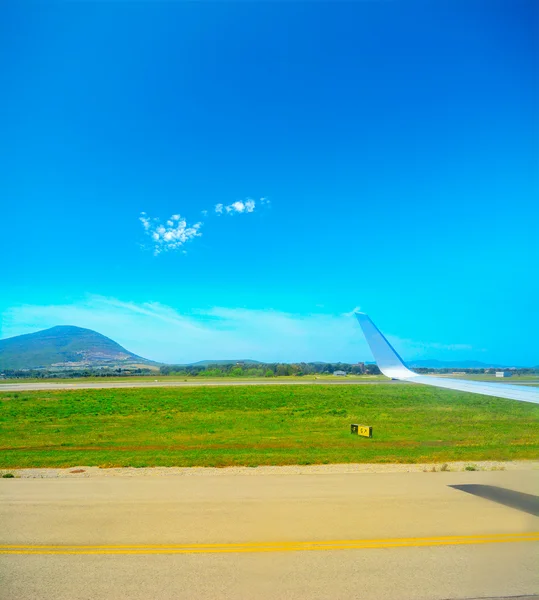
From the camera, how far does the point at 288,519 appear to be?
8.27 metres

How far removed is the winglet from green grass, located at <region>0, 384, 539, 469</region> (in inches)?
208

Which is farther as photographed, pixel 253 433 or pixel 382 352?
pixel 253 433

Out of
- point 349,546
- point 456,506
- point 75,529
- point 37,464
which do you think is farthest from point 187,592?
point 37,464

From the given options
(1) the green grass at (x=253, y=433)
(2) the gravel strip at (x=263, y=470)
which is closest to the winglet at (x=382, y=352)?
(2) the gravel strip at (x=263, y=470)

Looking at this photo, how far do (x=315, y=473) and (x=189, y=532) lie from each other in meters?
5.87

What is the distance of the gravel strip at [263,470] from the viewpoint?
12.8 m

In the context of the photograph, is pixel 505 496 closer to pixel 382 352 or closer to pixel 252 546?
pixel 382 352

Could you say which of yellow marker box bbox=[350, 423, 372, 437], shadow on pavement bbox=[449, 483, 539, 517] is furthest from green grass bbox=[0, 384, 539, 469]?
shadow on pavement bbox=[449, 483, 539, 517]

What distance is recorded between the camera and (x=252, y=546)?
6941mm

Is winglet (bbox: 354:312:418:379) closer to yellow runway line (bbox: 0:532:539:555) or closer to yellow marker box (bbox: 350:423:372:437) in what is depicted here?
yellow runway line (bbox: 0:532:539:555)

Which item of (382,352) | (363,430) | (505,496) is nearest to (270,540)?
(382,352)

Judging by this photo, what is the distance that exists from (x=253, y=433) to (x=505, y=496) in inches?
543

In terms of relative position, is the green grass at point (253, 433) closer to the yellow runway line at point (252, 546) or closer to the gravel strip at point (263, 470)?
the gravel strip at point (263, 470)

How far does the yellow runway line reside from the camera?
6766 millimetres
